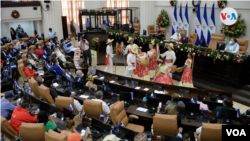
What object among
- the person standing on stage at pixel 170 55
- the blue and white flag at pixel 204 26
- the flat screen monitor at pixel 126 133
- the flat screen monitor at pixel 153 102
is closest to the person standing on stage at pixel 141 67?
the person standing on stage at pixel 170 55

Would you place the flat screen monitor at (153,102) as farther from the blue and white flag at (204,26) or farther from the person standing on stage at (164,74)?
the blue and white flag at (204,26)

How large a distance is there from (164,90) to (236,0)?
6.99m

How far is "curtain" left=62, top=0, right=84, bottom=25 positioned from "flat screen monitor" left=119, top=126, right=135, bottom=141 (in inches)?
748

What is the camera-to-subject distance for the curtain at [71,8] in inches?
822

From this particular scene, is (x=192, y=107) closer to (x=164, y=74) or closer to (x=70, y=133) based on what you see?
(x=70, y=133)

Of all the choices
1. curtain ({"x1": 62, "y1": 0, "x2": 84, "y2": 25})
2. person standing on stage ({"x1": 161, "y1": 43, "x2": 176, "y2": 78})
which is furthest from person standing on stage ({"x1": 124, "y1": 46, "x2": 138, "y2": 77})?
curtain ({"x1": 62, "y1": 0, "x2": 84, "y2": 25})

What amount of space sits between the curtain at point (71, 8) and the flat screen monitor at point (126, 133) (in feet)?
62.3

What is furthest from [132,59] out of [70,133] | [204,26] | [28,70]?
[204,26]

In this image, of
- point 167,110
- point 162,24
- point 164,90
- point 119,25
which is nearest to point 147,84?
point 164,90

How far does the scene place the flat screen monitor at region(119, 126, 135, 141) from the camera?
4.04 meters

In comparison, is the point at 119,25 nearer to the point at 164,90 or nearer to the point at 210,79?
the point at 210,79

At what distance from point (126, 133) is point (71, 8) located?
19.3m

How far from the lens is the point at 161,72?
25.9 ft

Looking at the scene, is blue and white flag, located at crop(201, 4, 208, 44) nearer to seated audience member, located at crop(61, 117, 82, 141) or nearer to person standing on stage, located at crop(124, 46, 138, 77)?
person standing on stage, located at crop(124, 46, 138, 77)
